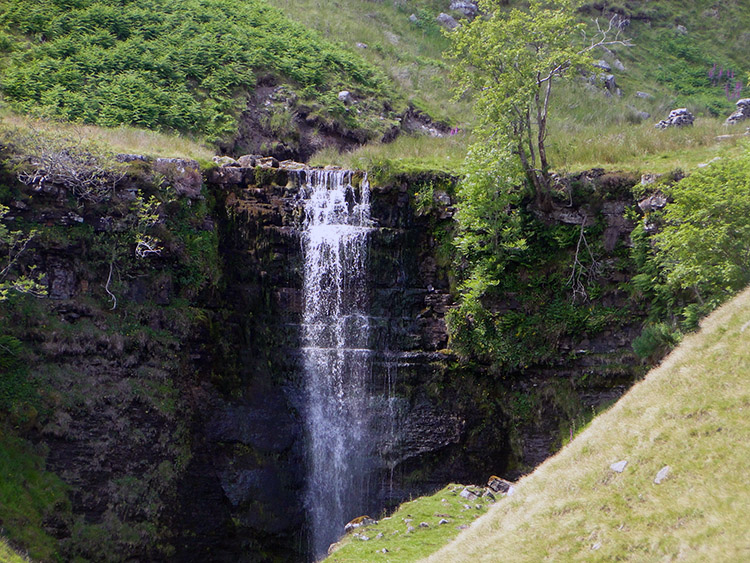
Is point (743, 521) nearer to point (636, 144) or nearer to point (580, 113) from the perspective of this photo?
point (636, 144)

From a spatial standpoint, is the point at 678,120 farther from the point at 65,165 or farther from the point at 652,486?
the point at 65,165

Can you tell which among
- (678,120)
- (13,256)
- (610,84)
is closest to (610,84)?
(610,84)

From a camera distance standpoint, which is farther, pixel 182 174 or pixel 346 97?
pixel 346 97

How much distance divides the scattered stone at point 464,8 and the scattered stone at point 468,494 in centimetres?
3578

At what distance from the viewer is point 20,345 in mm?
16156

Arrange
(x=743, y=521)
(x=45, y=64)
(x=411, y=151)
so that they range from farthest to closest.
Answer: (x=45, y=64) < (x=411, y=151) < (x=743, y=521)

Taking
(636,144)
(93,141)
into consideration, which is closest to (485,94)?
(636,144)

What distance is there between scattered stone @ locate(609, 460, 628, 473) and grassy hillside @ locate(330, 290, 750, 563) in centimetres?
8

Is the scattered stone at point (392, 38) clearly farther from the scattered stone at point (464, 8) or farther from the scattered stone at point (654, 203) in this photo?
the scattered stone at point (654, 203)

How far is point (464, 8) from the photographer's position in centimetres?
4184

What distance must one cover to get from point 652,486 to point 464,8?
131 feet

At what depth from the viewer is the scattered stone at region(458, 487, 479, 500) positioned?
1441cm

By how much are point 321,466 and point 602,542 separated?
10782mm

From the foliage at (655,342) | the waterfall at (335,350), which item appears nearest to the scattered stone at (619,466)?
the foliage at (655,342)
